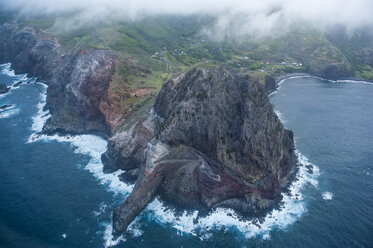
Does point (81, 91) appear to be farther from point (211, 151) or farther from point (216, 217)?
point (216, 217)

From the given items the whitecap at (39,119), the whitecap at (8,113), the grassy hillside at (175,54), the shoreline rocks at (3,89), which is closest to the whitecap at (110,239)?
the grassy hillside at (175,54)

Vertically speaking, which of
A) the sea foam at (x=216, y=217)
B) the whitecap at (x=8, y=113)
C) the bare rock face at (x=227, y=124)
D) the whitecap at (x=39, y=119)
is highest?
the bare rock face at (x=227, y=124)

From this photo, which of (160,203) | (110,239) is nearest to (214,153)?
(160,203)

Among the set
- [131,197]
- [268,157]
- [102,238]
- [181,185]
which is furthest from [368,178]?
[102,238]

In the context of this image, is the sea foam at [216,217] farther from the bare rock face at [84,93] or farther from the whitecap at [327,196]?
the bare rock face at [84,93]

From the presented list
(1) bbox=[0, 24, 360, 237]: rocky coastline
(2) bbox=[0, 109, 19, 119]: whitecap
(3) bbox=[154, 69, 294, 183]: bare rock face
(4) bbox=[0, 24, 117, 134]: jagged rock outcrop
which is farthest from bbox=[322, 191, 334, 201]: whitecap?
(2) bbox=[0, 109, 19, 119]: whitecap

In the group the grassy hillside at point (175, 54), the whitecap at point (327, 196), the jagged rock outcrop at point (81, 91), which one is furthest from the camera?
the grassy hillside at point (175, 54)
